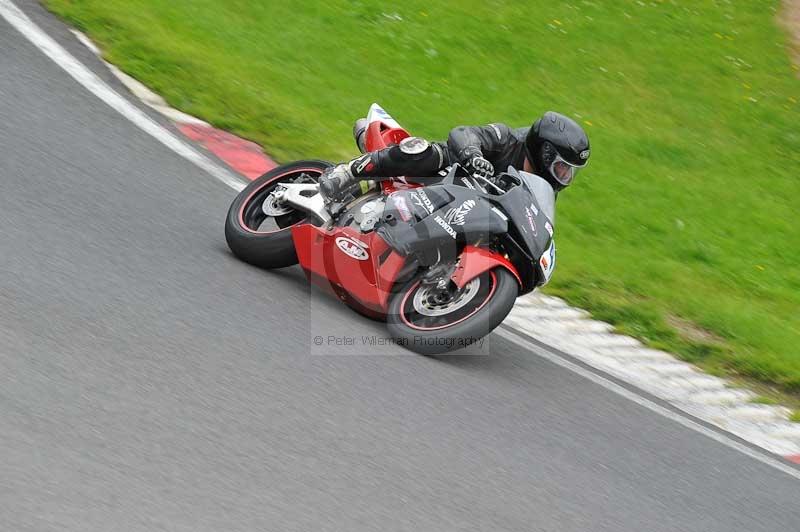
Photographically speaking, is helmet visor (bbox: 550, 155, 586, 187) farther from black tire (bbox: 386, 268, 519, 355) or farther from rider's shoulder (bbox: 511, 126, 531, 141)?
black tire (bbox: 386, 268, 519, 355)

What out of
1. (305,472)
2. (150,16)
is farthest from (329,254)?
(150,16)

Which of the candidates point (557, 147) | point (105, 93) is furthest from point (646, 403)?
point (105, 93)

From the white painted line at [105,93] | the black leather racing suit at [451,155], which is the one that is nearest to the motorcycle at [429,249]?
the black leather racing suit at [451,155]

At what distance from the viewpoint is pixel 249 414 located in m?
4.63

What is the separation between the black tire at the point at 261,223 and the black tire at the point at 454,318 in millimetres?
749

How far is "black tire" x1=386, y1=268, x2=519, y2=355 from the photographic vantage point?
5664 mm

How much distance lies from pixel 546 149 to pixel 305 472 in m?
2.60

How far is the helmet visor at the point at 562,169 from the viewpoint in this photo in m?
6.14

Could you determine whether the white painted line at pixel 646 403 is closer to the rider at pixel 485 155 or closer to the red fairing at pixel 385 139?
the rider at pixel 485 155

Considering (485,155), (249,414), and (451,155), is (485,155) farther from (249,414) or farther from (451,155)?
(249,414)

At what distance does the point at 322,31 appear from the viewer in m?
11.4

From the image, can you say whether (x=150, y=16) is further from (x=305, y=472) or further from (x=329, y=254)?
(x=305, y=472)

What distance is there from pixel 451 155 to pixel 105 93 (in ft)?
10.9

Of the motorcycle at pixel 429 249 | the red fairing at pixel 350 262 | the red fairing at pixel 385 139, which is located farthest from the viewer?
the red fairing at pixel 385 139
